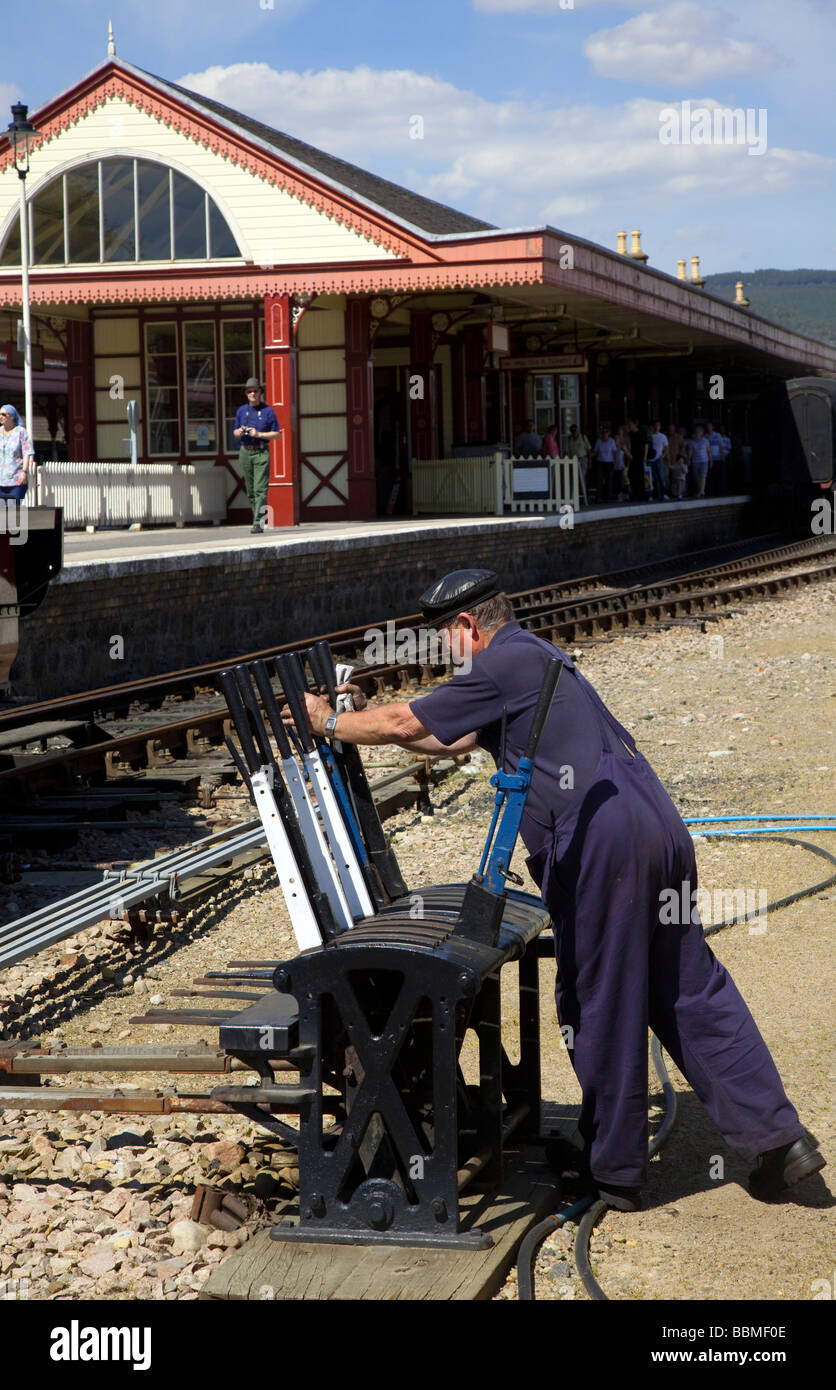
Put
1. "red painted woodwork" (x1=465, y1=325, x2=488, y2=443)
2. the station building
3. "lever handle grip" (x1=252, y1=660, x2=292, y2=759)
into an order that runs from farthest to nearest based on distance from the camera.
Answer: "red painted woodwork" (x1=465, y1=325, x2=488, y2=443) → the station building → "lever handle grip" (x1=252, y1=660, x2=292, y2=759)

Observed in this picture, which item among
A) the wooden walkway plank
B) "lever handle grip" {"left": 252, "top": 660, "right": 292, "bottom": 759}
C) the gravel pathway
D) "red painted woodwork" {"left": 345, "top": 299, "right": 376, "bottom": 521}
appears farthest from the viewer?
"red painted woodwork" {"left": 345, "top": 299, "right": 376, "bottom": 521}

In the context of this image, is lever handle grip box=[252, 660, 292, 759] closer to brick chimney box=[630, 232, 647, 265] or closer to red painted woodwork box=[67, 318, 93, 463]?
red painted woodwork box=[67, 318, 93, 463]

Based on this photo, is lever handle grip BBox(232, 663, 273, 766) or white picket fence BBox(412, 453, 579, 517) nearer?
lever handle grip BBox(232, 663, 273, 766)

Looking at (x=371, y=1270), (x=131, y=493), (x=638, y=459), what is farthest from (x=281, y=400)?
(x=371, y=1270)

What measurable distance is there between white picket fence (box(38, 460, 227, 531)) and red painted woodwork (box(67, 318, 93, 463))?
2343 millimetres

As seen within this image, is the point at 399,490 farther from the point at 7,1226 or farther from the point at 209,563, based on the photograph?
the point at 7,1226

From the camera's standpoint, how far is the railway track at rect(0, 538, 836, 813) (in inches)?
378

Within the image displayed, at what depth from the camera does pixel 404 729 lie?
3881 mm

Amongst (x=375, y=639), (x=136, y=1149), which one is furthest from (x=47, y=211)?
(x=136, y=1149)

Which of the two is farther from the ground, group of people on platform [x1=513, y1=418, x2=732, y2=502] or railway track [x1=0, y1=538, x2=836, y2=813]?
group of people on platform [x1=513, y1=418, x2=732, y2=502]

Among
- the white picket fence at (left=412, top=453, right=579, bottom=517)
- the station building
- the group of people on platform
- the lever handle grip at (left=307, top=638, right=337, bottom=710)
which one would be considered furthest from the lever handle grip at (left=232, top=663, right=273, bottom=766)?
the group of people on platform

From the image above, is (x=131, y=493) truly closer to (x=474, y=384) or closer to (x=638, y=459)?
(x=474, y=384)

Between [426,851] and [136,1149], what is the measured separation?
3829mm

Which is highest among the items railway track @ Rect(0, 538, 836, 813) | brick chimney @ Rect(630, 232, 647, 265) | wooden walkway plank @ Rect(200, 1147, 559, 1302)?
brick chimney @ Rect(630, 232, 647, 265)
